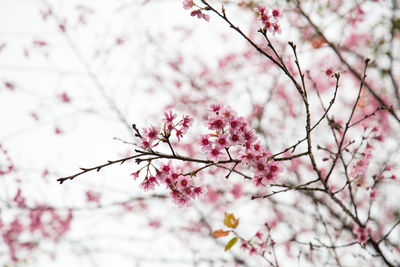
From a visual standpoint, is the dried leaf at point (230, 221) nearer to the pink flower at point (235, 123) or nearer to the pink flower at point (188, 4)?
the pink flower at point (235, 123)

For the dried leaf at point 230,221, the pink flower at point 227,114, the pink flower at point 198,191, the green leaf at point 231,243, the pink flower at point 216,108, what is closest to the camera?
the pink flower at point 227,114

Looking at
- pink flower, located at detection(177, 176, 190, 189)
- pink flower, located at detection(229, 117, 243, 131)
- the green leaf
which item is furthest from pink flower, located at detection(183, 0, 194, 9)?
the green leaf

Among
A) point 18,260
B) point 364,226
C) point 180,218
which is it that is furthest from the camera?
point 18,260

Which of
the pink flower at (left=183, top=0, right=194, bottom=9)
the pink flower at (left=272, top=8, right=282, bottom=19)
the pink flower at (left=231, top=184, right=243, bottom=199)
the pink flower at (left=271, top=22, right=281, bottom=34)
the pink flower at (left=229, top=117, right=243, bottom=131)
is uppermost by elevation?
the pink flower at (left=231, top=184, right=243, bottom=199)

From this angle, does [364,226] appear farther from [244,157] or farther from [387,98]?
[387,98]

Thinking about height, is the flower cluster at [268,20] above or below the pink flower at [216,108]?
above

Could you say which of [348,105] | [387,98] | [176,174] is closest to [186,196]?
[176,174]

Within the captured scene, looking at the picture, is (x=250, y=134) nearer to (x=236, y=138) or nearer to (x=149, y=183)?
(x=236, y=138)

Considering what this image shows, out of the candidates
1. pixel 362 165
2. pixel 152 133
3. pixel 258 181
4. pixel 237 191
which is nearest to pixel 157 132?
pixel 152 133

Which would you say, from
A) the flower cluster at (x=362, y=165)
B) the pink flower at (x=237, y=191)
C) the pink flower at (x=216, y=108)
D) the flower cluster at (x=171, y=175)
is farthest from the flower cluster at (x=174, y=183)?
the pink flower at (x=237, y=191)

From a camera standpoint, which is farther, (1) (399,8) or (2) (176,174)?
(1) (399,8)

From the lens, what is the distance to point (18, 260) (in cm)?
927

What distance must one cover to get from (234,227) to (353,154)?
1.17 m

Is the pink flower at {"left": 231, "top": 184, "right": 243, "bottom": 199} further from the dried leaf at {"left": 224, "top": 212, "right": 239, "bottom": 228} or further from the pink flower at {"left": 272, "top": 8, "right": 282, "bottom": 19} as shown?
the pink flower at {"left": 272, "top": 8, "right": 282, "bottom": 19}
